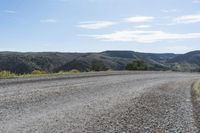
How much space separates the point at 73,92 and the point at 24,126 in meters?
8.79

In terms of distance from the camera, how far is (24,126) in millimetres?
10492

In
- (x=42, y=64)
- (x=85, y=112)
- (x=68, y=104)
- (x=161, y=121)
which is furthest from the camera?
(x=42, y=64)

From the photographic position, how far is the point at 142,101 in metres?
17.4

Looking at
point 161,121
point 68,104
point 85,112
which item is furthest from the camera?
point 68,104

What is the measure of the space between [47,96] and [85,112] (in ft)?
13.4

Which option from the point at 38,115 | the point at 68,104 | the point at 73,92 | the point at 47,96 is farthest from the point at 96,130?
the point at 73,92

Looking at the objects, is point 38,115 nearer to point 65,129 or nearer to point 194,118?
point 65,129

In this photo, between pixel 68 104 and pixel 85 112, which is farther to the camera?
pixel 68 104

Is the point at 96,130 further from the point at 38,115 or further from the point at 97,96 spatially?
the point at 97,96

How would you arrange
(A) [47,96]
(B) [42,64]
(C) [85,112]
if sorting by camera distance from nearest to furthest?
(C) [85,112] < (A) [47,96] < (B) [42,64]

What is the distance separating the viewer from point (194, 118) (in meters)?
13.1

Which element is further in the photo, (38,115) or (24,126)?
(38,115)

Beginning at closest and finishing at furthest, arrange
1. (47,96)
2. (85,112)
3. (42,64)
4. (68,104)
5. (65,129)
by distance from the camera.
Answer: (65,129) → (85,112) → (68,104) → (47,96) → (42,64)

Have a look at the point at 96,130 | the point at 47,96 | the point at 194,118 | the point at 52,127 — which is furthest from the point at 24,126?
the point at 47,96
